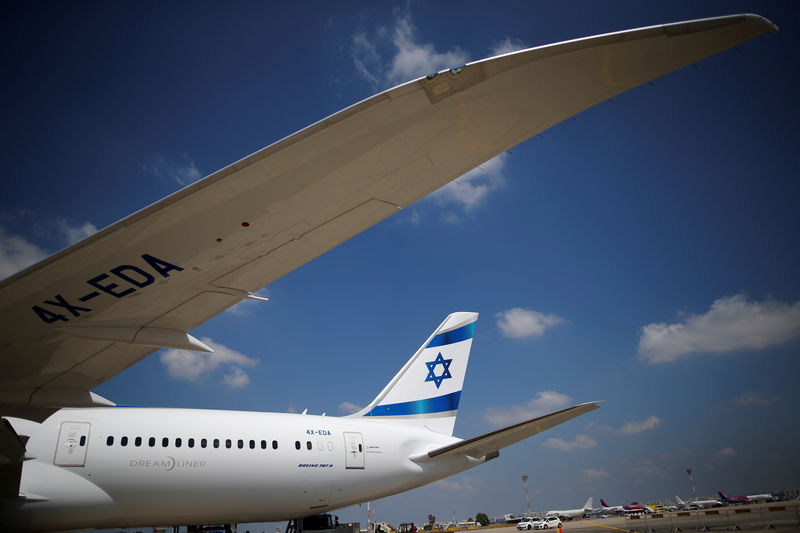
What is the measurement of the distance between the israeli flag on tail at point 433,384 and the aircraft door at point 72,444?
284 inches

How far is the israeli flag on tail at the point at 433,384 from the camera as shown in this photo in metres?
13.9

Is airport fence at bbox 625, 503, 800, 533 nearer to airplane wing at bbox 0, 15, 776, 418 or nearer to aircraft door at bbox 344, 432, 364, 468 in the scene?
aircraft door at bbox 344, 432, 364, 468

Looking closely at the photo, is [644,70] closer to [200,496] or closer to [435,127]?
[435,127]

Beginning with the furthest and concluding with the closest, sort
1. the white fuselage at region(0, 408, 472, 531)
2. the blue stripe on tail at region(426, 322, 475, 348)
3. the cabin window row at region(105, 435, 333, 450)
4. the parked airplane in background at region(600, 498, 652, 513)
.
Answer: the parked airplane in background at region(600, 498, 652, 513)
the blue stripe on tail at region(426, 322, 475, 348)
the cabin window row at region(105, 435, 333, 450)
the white fuselage at region(0, 408, 472, 531)

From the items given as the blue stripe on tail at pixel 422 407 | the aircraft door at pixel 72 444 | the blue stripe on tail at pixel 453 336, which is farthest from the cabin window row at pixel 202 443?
the blue stripe on tail at pixel 453 336

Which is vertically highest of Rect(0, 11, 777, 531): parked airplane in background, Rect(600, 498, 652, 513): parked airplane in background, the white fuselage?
Rect(0, 11, 777, 531): parked airplane in background

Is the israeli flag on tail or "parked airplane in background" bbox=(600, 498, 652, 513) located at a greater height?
the israeli flag on tail

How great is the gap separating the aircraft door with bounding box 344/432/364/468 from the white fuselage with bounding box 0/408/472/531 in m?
0.02

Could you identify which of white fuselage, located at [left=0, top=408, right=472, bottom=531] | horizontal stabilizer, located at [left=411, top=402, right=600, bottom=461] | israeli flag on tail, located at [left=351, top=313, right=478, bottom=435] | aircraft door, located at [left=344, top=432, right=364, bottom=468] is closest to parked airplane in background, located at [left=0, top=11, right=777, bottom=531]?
white fuselage, located at [left=0, top=408, right=472, bottom=531]

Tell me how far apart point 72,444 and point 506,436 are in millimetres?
9876

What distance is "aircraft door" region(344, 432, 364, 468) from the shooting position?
37.7 ft

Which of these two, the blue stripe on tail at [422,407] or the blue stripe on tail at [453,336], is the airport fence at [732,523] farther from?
the blue stripe on tail at [453,336]

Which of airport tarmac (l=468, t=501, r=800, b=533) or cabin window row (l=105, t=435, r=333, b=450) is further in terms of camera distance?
airport tarmac (l=468, t=501, r=800, b=533)

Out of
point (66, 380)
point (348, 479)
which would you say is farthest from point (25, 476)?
point (348, 479)
